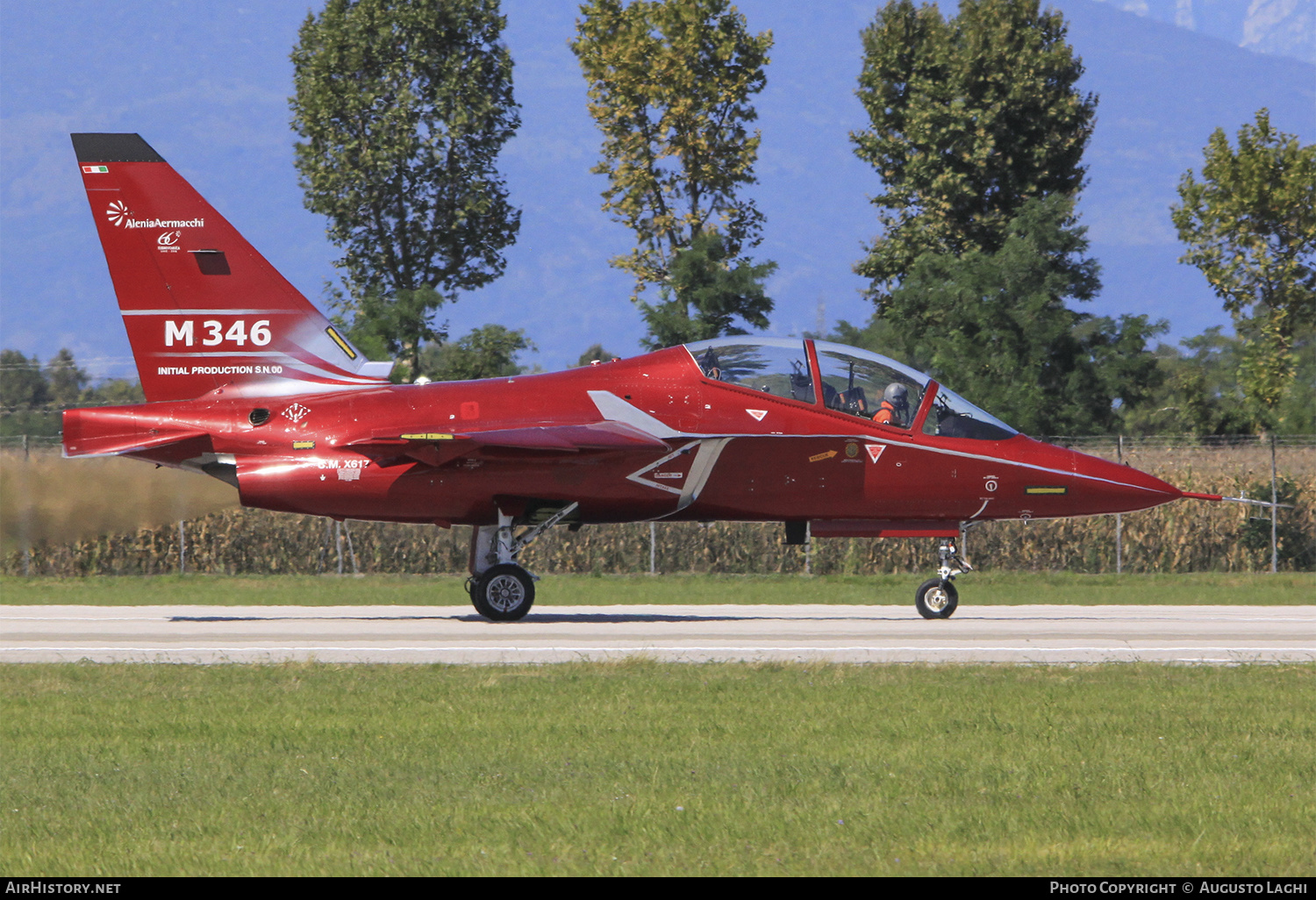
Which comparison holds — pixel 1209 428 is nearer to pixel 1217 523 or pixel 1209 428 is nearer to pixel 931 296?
pixel 931 296

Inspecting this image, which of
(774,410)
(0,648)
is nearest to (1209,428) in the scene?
(774,410)

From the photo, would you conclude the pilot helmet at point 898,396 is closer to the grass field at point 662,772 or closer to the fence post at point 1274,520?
the grass field at point 662,772

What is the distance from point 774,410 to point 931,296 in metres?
29.0

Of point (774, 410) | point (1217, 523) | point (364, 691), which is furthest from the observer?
point (1217, 523)

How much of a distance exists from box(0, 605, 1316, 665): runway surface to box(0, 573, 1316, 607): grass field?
5.09 ft

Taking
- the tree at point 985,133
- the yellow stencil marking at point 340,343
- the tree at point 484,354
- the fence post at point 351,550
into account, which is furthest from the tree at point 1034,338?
the yellow stencil marking at point 340,343

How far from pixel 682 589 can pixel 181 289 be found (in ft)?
32.9

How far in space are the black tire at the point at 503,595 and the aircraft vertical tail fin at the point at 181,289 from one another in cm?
316

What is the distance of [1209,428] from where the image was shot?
49.0 metres

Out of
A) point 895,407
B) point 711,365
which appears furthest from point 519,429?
point 895,407

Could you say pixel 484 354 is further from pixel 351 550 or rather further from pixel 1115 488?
pixel 1115 488

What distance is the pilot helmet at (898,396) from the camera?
1797 cm

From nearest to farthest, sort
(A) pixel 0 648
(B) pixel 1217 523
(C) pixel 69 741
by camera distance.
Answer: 1. (C) pixel 69 741
2. (A) pixel 0 648
3. (B) pixel 1217 523

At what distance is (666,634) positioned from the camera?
16.4m
